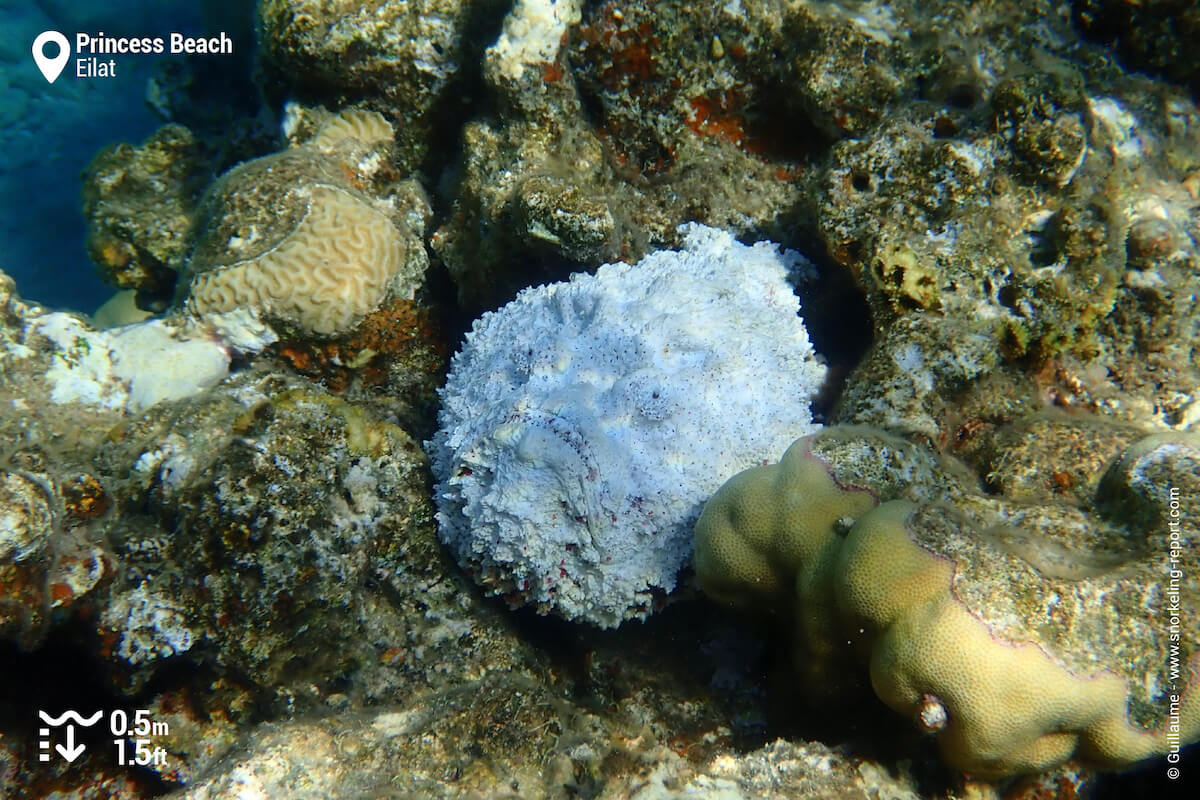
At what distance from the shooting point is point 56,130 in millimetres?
9062

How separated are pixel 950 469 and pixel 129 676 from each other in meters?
3.99

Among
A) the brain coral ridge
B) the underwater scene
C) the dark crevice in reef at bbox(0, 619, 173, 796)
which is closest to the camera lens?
the underwater scene

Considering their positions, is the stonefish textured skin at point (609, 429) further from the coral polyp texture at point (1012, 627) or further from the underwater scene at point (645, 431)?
the coral polyp texture at point (1012, 627)

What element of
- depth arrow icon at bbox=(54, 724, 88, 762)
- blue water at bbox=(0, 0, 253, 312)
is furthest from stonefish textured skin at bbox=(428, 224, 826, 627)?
blue water at bbox=(0, 0, 253, 312)

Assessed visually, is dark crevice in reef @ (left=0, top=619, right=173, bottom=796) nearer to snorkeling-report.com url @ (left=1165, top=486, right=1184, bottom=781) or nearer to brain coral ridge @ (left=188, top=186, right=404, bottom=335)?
brain coral ridge @ (left=188, top=186, right=404, bottom=335)

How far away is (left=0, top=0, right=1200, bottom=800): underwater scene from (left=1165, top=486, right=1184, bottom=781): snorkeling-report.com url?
0.01 meters

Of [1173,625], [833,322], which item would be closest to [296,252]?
[833,322]

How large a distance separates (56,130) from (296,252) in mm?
8262

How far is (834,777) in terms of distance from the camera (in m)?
2.22

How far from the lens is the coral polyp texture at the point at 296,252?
13.2 feet

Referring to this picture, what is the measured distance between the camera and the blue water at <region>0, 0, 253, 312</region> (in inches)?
312

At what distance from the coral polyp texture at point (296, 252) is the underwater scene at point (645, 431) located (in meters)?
0.03

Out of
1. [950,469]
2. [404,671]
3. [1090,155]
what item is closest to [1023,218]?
[1090,155]

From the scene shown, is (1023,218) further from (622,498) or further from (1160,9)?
(622,498)
